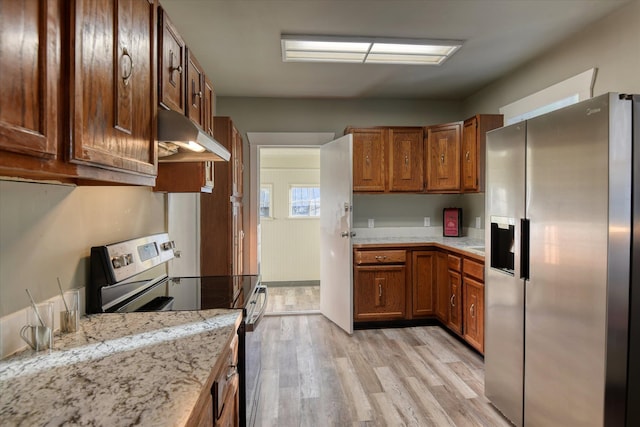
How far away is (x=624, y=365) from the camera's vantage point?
138cm

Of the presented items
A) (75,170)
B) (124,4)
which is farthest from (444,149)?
(75,170)

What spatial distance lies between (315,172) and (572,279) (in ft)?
14.8

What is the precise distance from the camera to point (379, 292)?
3500 mm

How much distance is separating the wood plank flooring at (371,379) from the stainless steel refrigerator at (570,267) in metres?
0.38

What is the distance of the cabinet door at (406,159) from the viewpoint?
3.68 metres

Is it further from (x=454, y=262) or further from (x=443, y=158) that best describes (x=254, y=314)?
(x=443, y=158)

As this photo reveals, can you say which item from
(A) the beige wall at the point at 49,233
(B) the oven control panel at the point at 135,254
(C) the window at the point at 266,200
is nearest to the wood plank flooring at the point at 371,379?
(B) the oven control panel at the point at 135,254

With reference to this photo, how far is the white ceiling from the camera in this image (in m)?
2.07

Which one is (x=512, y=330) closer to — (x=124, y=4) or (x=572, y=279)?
(x=572, y=279)

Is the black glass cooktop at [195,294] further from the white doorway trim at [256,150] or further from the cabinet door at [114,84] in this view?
the white doorway trim at [256,150]

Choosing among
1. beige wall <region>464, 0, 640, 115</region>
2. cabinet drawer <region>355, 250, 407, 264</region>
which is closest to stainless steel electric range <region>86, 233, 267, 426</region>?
cabinet drawer <region>355, 250, 407, 264</region>

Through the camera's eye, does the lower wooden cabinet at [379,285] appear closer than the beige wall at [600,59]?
No

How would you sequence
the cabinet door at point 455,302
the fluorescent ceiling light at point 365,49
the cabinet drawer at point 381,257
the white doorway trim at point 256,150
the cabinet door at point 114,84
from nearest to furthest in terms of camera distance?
1. the cabinet door at point 114,84
2. the fluorescent ceiling light at point 365,49
3. the cabinet door at point 455,302
4. the cabinet drawer at point 381,257
5. the white doorway trim at point 256,150

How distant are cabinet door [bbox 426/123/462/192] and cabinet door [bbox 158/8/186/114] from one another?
2.76 metres
